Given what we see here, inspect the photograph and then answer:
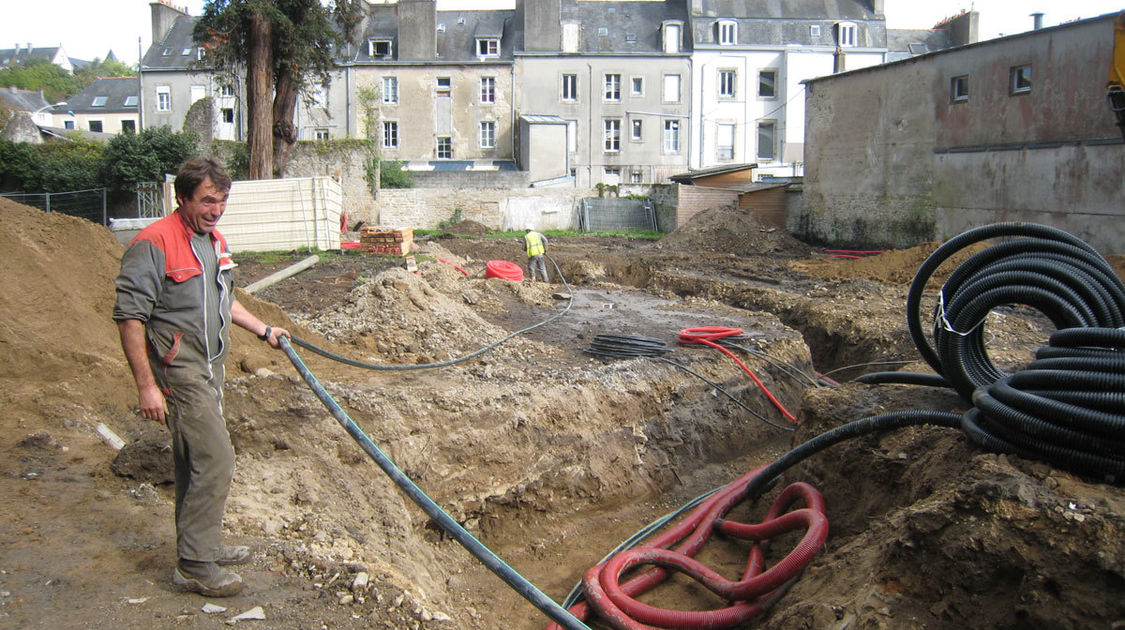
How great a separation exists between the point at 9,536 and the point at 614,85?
4037 cm

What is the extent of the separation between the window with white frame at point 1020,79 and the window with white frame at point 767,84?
76.9ft

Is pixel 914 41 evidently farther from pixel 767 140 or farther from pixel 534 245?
pixel 534 245

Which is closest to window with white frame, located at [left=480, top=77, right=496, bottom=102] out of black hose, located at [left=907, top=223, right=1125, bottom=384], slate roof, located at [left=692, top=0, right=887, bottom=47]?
slate roof, located at [left=692, top=0, right=887, bottom=47]

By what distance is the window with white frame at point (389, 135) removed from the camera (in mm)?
41469

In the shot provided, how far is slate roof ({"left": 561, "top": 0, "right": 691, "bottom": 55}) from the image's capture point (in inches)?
1645

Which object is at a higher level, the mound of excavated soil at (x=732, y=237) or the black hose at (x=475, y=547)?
the mound of excavated soil at (x=732, y=237)

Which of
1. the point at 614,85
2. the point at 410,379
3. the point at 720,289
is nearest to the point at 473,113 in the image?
the point at 614,85

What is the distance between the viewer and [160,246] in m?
3.56

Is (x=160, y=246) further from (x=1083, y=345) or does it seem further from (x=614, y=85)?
(x=614, y=85)

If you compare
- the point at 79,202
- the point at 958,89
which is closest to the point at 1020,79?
the point at 958,89

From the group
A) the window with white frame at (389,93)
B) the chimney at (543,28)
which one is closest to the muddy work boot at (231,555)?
the window with white frame at (389,93)

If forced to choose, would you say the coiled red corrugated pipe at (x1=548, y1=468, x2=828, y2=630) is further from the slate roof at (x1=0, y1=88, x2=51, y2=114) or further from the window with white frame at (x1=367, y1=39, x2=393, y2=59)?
the slate roof at (x1=0, y1=88, x2=51, y2=114)

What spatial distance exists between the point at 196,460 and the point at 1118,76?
58.6 feet

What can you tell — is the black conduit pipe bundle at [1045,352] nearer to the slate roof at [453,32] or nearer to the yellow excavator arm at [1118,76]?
the yellow excavator arm at [1118,76]
